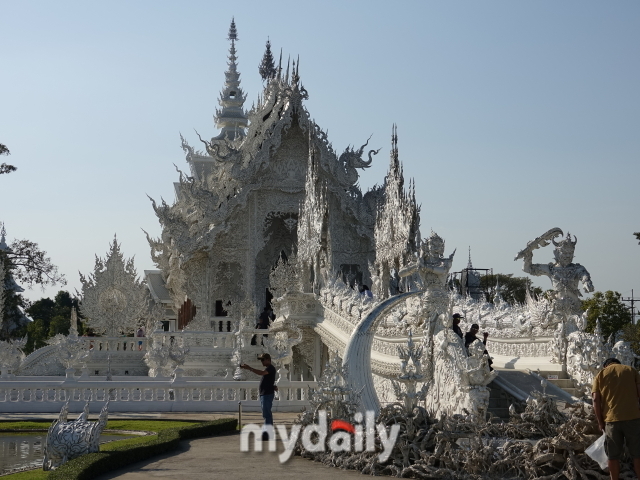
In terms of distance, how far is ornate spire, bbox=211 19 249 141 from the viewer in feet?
117

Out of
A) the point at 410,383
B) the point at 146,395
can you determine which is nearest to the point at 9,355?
the point at 146,395

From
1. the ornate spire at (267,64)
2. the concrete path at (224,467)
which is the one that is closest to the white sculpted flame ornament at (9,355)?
the concrete path at (224,467)

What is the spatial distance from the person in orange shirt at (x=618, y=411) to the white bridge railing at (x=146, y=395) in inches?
301

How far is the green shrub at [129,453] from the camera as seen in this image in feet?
25.3

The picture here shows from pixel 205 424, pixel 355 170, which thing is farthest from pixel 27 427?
pixel 355 170

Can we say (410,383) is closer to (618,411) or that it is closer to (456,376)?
(456,376)

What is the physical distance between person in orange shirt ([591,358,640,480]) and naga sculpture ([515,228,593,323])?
15.4 feet

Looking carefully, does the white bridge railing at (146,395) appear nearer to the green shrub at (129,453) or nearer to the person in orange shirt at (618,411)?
the green shrub at (129,453)

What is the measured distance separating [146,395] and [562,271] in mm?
6551

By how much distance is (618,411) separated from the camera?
22.8 feet

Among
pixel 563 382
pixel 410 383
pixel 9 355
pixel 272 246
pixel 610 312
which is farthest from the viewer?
pixel 272 246

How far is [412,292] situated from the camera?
33.7 feet

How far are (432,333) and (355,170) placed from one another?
56.4 feet

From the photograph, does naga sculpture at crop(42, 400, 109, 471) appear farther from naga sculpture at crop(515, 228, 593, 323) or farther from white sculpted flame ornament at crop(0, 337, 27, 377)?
white sculpted flame ornament at crop(0, 337, 27, 377)
